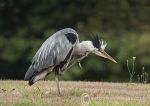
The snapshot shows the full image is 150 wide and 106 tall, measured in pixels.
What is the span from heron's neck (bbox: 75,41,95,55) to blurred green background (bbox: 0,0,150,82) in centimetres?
1184

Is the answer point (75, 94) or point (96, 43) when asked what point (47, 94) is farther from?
point (96, 43)

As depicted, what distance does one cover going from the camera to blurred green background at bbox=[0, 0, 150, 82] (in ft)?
82.7

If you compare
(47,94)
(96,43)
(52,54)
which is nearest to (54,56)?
(52,54)

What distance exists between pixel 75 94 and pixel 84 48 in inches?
32.3

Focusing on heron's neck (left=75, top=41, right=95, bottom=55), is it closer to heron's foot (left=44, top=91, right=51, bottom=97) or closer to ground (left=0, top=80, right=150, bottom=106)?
ground (left=0, top=80, right=150, bottom=106)

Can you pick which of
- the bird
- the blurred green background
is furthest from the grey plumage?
the blurred green background

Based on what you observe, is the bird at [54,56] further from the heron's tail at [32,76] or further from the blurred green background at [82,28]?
the blurred green background at [82,28]

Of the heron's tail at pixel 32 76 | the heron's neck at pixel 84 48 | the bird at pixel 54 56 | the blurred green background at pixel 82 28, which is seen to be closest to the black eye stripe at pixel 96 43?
the heron's neck at pixel 84 48

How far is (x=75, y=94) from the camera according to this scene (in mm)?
12586

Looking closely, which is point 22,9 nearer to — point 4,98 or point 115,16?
point 115,16

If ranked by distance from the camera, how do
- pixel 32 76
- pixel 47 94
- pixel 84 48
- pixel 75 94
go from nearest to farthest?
pixel 32 76 < pixel 75 94 < pixel 47 94 < pixel 84 48

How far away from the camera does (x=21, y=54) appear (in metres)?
26.0

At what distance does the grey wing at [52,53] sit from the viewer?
494 inches

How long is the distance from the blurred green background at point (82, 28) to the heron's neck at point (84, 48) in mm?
11840
